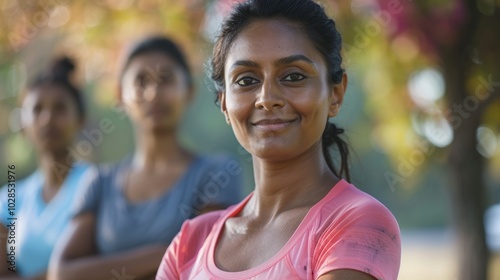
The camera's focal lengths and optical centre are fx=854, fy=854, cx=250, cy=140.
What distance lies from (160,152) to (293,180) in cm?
173

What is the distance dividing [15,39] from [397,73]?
261 cm

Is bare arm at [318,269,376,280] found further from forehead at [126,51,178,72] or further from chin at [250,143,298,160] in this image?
forehead at [126,51,178,72]

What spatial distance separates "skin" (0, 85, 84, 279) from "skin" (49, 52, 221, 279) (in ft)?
2.09

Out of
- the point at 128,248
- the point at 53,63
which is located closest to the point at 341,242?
the point at 128,248

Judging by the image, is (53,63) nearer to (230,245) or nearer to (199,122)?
(230,245)

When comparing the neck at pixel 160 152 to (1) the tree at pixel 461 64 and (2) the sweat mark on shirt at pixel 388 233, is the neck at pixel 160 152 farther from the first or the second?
(2) the sweat mark on shirt at pixel 388 233

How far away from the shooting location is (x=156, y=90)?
366cm

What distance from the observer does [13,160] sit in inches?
273

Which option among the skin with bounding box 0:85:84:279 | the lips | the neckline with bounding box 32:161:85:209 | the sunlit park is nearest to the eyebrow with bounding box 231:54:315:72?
the lips

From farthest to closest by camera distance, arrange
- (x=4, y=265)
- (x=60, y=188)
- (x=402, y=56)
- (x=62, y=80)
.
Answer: (x=402, y=56), (x=62, y=80), (x=60, y=188), (x=4, y=265)

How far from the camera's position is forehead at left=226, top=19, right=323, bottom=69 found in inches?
77.0

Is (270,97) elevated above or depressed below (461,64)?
below

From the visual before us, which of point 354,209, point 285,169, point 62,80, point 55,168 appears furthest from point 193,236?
point 62,80

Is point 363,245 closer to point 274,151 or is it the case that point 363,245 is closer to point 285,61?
point 274,151
